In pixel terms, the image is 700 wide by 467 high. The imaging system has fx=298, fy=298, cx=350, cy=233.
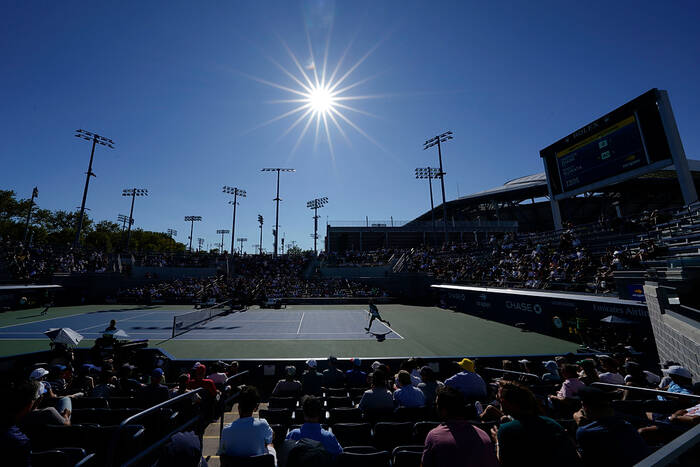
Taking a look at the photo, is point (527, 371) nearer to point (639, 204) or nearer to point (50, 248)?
point (50, 248)

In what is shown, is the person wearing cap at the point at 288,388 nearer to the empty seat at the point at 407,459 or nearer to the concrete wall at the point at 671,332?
the empty seat at the point at 407,459

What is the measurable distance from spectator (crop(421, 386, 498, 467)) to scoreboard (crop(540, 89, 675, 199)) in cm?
2232

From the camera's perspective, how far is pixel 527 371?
7973 mm

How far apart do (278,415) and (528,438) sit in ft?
14.0

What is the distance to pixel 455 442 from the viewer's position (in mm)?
2756

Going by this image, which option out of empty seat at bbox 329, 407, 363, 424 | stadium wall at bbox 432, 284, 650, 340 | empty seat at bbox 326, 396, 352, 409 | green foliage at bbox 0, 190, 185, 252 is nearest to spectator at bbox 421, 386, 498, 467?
empty seat at bbox 329, 407, 363, 424

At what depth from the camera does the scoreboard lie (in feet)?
56.9

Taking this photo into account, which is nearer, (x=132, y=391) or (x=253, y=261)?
(x=132, y=391)

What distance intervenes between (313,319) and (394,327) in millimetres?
7035

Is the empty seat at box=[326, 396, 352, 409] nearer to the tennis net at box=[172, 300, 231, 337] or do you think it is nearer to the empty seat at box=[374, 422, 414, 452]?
the empty seat at box=[374, 422, 414, 452]

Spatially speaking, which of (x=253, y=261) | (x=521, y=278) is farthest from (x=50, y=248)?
(x=521, y=278)

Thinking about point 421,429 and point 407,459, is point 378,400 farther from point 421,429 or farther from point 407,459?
point 407,459

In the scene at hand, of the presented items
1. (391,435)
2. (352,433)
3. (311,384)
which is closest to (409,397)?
(391,435)

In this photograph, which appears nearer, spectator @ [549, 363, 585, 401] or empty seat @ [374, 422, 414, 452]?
empty seat @ [374, 422, 414, 452]
